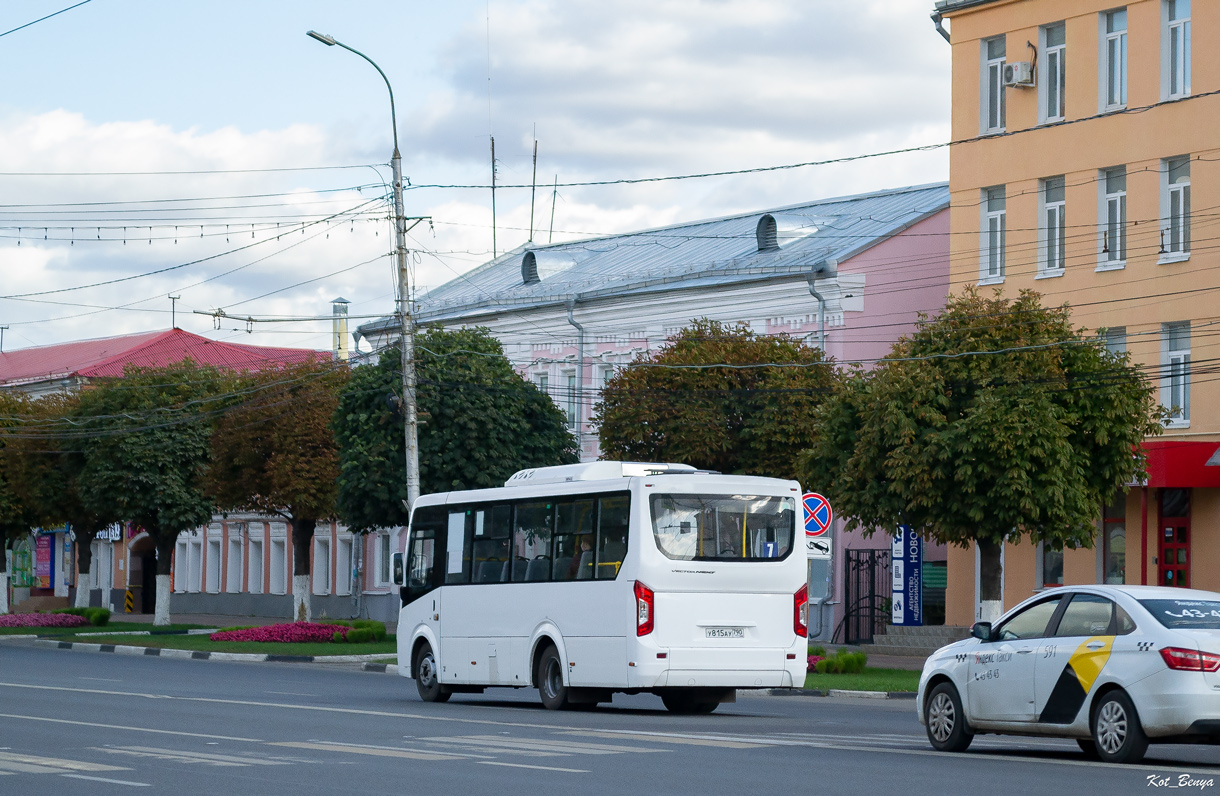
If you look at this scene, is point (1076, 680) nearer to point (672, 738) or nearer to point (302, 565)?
point (672, 738)

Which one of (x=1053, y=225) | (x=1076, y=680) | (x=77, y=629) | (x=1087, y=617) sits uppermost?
(x=1053, y=225)

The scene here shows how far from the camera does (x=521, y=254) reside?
60406mm

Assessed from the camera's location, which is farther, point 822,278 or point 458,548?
point 822,278

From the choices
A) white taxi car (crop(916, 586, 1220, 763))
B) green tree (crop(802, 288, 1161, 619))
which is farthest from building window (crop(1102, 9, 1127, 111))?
white taxi car (crop(916, 586, 1220, 763))

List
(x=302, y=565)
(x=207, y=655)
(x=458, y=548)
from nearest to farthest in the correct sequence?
(x=458, y=548)
(x=207, y=655)
(x=302, y=565)

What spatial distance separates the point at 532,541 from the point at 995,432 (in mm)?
9909

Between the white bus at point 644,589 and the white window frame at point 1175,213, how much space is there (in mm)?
16051

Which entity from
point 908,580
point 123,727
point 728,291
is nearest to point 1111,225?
point 908,580

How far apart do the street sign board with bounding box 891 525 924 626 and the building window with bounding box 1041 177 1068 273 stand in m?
6.75

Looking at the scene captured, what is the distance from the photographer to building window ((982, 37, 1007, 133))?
3750cm

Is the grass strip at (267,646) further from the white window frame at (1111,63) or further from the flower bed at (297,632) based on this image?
the white window frame at (1111,63)

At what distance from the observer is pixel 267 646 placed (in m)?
39.2

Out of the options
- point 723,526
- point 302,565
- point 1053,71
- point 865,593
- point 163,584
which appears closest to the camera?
point 723,526

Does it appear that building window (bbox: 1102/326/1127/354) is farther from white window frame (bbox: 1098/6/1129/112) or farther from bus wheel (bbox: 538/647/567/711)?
bus wheel (bbox: 538/647/567/711)
